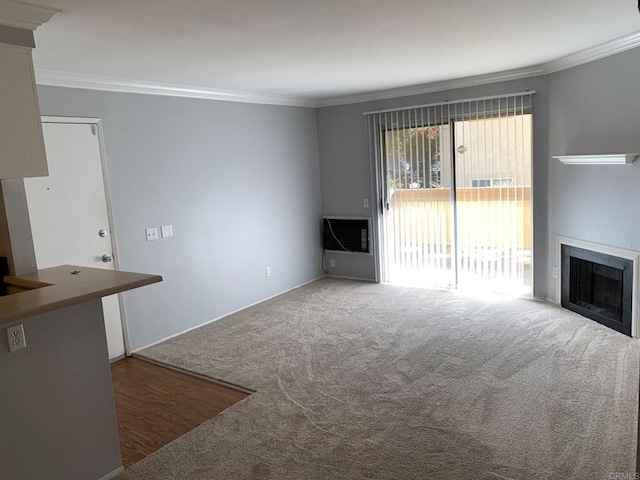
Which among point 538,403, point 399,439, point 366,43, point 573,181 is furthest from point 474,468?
point 573,181

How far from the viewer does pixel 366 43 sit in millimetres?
3512

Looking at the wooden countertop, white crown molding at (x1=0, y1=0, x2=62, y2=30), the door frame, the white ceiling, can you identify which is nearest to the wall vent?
the white ceiling

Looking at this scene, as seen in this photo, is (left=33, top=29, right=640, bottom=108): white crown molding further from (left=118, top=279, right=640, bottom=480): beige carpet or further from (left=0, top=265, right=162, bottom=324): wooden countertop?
(left=118, top=279, right=640, bottom=480): beige carpet

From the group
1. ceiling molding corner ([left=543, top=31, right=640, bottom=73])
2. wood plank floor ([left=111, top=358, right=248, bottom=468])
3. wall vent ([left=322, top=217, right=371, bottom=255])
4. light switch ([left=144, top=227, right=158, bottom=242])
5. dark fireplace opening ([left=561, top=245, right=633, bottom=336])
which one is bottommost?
wood plank floor ([left=111, top=358, right=248, bottom=468])

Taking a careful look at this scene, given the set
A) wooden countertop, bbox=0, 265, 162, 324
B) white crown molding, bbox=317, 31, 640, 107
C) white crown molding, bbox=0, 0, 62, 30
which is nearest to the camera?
wooden countertop, bbox=0, 265, 162, 324

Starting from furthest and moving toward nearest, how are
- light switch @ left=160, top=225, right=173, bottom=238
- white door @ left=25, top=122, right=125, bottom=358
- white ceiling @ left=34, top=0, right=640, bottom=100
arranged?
1. light switch @ left=160, top=225, right=173, bottom=238
2. white door @ left=25, top=122, right=125, bottom=358
3. white ceiling @ left=34, top=0, right=640, bottom=100

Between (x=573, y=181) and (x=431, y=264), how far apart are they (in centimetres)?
196

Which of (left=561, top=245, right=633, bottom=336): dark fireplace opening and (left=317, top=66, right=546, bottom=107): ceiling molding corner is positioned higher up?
(left=317, top=66, right=546, bottom=107): ceiling molding corner

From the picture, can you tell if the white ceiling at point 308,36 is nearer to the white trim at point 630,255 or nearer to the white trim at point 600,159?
the white trim at point 600,159

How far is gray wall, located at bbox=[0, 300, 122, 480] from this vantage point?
2198mm

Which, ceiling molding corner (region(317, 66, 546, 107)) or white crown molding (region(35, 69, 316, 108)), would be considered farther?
ceiling molding corner (region(317, 66, 546, 107))

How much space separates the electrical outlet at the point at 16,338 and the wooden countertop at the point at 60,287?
0.13m

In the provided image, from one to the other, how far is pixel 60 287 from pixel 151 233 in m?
2.21

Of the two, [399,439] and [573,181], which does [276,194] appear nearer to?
[573,181]
